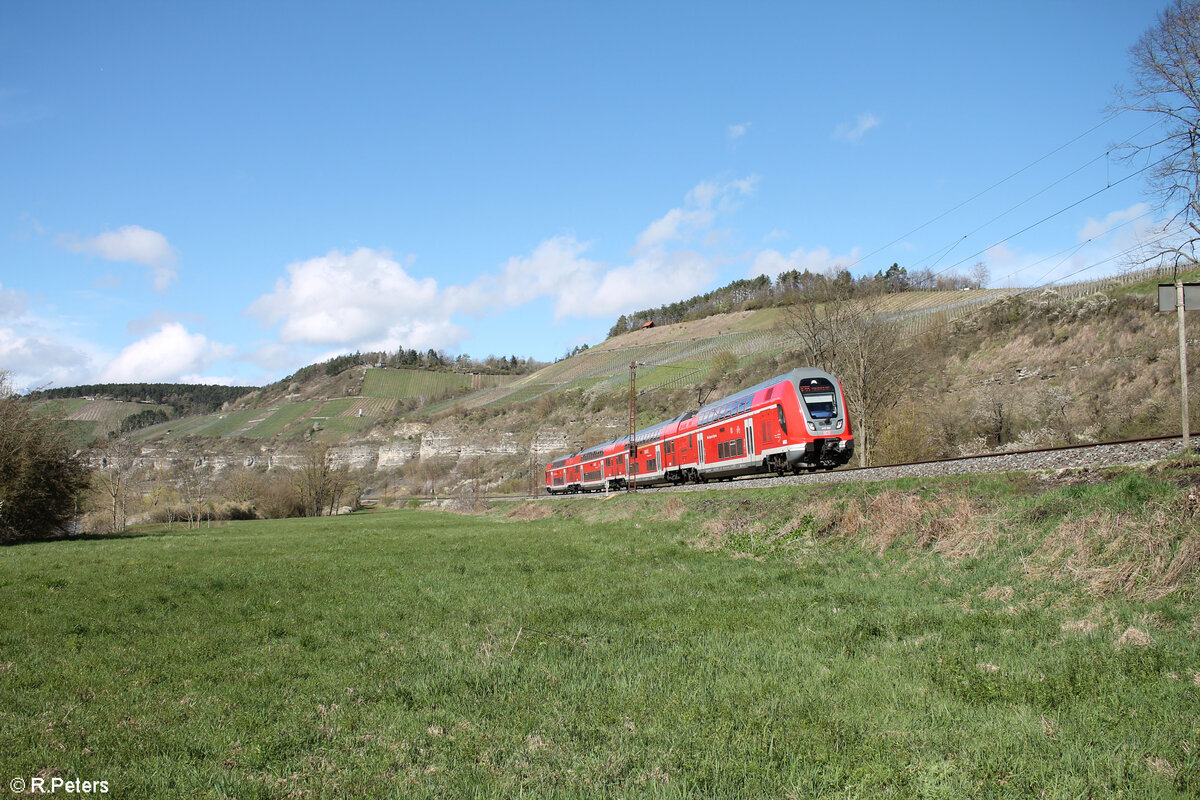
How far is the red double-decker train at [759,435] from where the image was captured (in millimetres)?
26172

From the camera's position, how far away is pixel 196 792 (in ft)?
15.3

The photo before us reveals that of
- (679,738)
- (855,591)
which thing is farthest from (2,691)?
(855,591)

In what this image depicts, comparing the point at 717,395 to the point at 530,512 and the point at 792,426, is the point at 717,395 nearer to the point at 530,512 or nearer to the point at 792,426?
the point at 530,512

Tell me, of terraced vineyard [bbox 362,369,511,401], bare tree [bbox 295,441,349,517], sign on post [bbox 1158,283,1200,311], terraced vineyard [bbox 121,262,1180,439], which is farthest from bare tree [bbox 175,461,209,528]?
terraced vineyard [bbox 362,369,511,401]

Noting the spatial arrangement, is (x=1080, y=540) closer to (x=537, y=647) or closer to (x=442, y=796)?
(x=537, y=647)

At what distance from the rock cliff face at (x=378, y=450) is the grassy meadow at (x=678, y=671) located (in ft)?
274

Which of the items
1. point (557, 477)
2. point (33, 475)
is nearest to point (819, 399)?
point (33, 475)

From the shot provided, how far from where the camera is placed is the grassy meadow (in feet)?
15.7

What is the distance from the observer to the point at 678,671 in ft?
23.0

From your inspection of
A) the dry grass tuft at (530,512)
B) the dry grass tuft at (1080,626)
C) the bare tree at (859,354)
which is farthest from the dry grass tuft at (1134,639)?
the bare tree at (859,354)

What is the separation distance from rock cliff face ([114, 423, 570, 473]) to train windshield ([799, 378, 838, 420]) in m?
Result: 69.8

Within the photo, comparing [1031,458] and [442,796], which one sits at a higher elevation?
[1031,458]

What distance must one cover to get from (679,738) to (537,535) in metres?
18.2

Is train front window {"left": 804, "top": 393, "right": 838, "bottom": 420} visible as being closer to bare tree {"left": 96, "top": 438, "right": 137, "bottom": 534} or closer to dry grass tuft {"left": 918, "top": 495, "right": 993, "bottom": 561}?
dry grass tuft {"left": 918, "top": 495, "right": 993, "bottom": 561}
